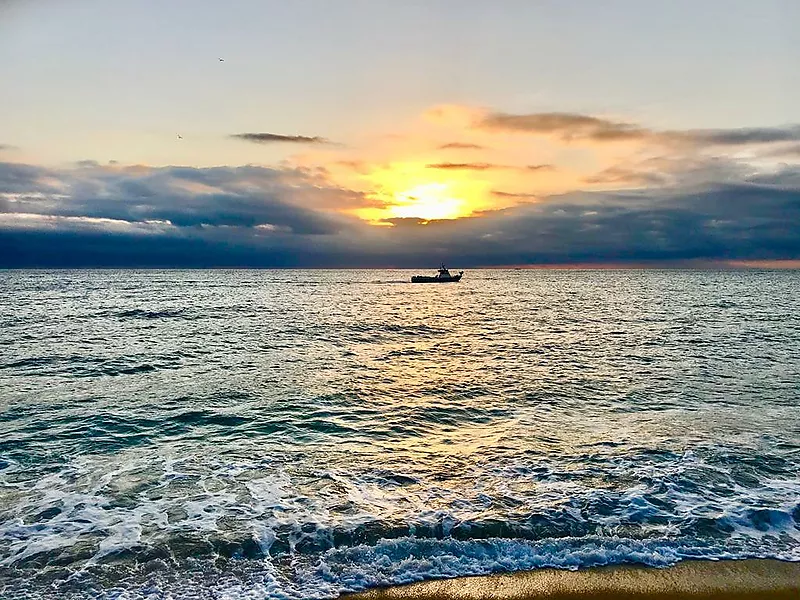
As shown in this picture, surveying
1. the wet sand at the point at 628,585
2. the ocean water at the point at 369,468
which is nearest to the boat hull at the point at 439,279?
the ocean water at the point at 369,468

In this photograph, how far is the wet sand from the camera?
826 cm

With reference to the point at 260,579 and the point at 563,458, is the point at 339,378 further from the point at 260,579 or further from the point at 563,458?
the point at 260,579

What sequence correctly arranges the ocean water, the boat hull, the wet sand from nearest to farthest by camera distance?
the wet sand
the ocean water
the boat hull

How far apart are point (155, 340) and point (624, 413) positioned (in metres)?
31.6

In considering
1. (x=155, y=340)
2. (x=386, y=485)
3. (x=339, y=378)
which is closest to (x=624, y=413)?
(x=386, y=485)

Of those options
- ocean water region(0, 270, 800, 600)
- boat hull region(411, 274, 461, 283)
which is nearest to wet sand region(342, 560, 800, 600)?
ocean water region(0, 270, 800, 600)

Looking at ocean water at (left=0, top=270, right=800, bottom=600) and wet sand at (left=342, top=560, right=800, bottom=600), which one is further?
ocean water at (left=0, top=270, right=800, bottom=600)

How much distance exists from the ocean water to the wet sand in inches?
11.3

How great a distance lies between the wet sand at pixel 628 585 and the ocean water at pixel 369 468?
11.3 inches

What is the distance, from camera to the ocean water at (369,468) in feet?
30.6

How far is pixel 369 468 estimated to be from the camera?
535 inches

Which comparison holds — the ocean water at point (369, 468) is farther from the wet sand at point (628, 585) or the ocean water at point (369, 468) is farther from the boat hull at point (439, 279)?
the boat hull at point (439, 279)

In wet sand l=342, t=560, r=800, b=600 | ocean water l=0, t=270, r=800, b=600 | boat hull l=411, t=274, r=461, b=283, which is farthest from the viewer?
boat hull l=411, t=274, r=461, b=283

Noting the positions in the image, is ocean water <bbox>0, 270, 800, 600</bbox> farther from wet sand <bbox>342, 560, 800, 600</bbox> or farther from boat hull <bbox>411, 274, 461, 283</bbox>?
boat hull <bbox>411, 274, 461, 283</bbox>
